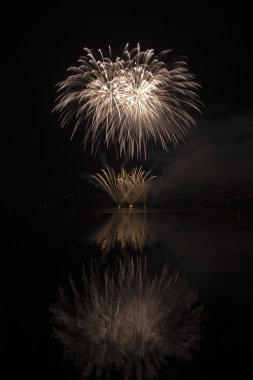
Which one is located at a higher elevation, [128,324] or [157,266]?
[157,266]

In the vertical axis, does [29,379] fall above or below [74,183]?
below

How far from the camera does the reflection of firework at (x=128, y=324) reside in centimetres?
478

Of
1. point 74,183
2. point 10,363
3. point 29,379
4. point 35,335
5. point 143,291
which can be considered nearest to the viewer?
point 29,379

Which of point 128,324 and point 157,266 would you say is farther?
point 157,266

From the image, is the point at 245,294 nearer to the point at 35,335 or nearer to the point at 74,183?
the point at 35,335

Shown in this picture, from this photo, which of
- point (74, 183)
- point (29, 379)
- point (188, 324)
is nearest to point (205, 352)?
point (188, 324)

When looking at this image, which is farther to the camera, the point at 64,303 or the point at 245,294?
the point at 245,294

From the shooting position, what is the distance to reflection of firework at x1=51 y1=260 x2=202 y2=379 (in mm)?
4781

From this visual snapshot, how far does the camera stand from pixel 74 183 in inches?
5271

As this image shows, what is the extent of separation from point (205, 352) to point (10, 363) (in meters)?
2.54

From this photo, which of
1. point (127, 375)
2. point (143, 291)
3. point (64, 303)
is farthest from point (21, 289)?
point (127, 375)

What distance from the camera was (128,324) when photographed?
5.91 metres

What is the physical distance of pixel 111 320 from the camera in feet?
20.0

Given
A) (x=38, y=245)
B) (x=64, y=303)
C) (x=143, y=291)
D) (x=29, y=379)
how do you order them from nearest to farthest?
(x=29, y=379)
(x=64, y=303)
(x=143, y=291)
(x=38, y=245)
